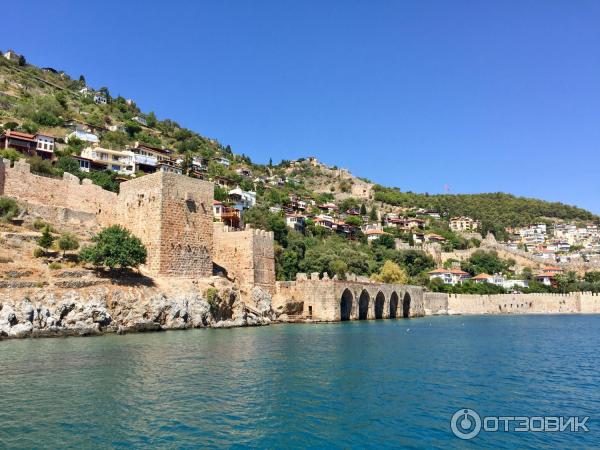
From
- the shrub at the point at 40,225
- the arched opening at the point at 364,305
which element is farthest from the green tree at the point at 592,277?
the shrub at the point at 40,225

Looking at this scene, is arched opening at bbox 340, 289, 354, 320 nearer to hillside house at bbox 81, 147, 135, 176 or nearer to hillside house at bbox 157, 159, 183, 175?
hillside house at bbox 81, 147, 135, 176

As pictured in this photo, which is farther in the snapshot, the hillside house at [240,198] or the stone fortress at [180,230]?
the hillside house at [240,198]

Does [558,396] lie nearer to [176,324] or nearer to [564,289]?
[176,324]

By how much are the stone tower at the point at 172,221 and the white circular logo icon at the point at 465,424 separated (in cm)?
2170

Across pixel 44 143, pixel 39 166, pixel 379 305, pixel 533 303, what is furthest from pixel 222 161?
pixel 533 303

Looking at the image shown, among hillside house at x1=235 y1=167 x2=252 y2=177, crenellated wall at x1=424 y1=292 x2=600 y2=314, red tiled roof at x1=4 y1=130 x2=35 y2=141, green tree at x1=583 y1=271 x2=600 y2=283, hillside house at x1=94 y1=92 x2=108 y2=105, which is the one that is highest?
hillside house at x1=94 y1=92 x2=108 y2=105

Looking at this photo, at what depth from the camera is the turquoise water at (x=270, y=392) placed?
1015cm

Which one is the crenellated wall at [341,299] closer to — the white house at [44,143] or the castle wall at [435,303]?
the castle wall at [435,303]

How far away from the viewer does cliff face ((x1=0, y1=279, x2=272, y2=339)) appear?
22.0m

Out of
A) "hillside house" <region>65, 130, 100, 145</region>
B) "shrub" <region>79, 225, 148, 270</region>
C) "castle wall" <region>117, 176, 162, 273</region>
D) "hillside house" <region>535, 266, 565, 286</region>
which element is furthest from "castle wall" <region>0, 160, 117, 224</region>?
"hillside house" <region>535, 266, 565, 286</region>

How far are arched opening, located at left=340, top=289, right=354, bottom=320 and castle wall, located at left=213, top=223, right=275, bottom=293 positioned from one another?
726 cm

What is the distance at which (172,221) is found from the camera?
3134 centimetres

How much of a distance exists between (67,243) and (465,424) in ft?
74.2

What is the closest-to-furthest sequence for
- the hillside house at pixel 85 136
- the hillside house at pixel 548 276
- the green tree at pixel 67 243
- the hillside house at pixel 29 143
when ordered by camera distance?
1. the green tree at pixel 67 243
2. the hillside house at pixel 29 143
3. the hillside house at pixel 85 136
4. the hillside house at pixel 548 276
